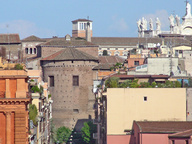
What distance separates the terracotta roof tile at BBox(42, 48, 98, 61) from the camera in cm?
7979

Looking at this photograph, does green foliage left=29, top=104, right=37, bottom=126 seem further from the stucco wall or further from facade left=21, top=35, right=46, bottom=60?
facade left=21, top=35, right=46, bottom=60

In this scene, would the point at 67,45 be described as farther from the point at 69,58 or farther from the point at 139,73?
the point at 139,73

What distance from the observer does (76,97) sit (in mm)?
79500

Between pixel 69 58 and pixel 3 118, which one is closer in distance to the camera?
pixel 3 118

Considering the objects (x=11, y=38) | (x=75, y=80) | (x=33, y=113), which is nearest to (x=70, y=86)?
(x=75, y=80)

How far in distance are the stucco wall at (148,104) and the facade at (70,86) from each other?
36.0 m

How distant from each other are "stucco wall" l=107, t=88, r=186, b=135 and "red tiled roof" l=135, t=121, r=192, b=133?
70.2 inches

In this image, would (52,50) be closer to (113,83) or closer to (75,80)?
(75,80)

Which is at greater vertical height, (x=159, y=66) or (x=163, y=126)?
(x=159, y=66)

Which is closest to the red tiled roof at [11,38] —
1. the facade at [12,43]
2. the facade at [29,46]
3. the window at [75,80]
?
the facade at [12,43]

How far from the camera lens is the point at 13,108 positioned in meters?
31.5

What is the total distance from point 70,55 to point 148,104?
3848 cm

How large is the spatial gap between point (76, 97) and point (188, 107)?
37256 mm

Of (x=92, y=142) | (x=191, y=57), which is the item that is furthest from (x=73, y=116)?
(x=191, y=57)
